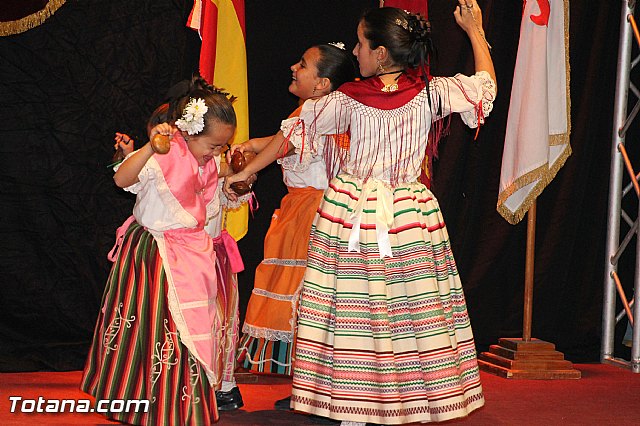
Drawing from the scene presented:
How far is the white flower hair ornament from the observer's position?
10.1ft

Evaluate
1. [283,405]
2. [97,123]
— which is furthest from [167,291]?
[97,123]

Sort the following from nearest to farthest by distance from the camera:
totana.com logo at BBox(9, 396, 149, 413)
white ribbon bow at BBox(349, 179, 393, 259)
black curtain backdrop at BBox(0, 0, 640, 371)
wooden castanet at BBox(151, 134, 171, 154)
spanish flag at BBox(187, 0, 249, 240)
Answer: wooden castanet at BBox(151, 134, 171, 154)
white ribbon bow at BBox(349, 179, 393, 259)
totana.com logo at BBox(9, 396, 149, 413)
spanish flag at BBox(187, 0, 249, 240)
black curtain backdrop at BBox(0, 0, 640, 371)

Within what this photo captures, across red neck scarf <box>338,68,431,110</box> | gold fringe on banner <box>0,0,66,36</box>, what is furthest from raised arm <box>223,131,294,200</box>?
gold fringe on banner <box>0,0,66,36</box>

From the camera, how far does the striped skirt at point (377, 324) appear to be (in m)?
3.16

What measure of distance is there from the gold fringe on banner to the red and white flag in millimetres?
2522

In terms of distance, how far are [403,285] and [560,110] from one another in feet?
7.40

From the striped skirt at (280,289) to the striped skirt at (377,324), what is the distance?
93 cm

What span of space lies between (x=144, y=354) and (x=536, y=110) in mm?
2747

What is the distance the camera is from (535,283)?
5.70 m

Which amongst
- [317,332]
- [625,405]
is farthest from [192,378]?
[625,405]

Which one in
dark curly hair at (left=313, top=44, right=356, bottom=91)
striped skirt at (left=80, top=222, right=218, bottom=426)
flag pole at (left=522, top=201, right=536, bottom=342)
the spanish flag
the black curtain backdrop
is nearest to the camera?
striped skirt at (left=80, top=222, right=218, bottom=426)

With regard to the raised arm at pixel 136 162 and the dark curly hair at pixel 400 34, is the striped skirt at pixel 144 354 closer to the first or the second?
the raised arm at pixel 136 162

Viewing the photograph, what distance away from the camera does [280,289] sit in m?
4.27

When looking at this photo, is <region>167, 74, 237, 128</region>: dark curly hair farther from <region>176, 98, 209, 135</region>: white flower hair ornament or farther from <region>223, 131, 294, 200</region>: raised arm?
<region>223, 131, 294, 200</region>: raised arm
